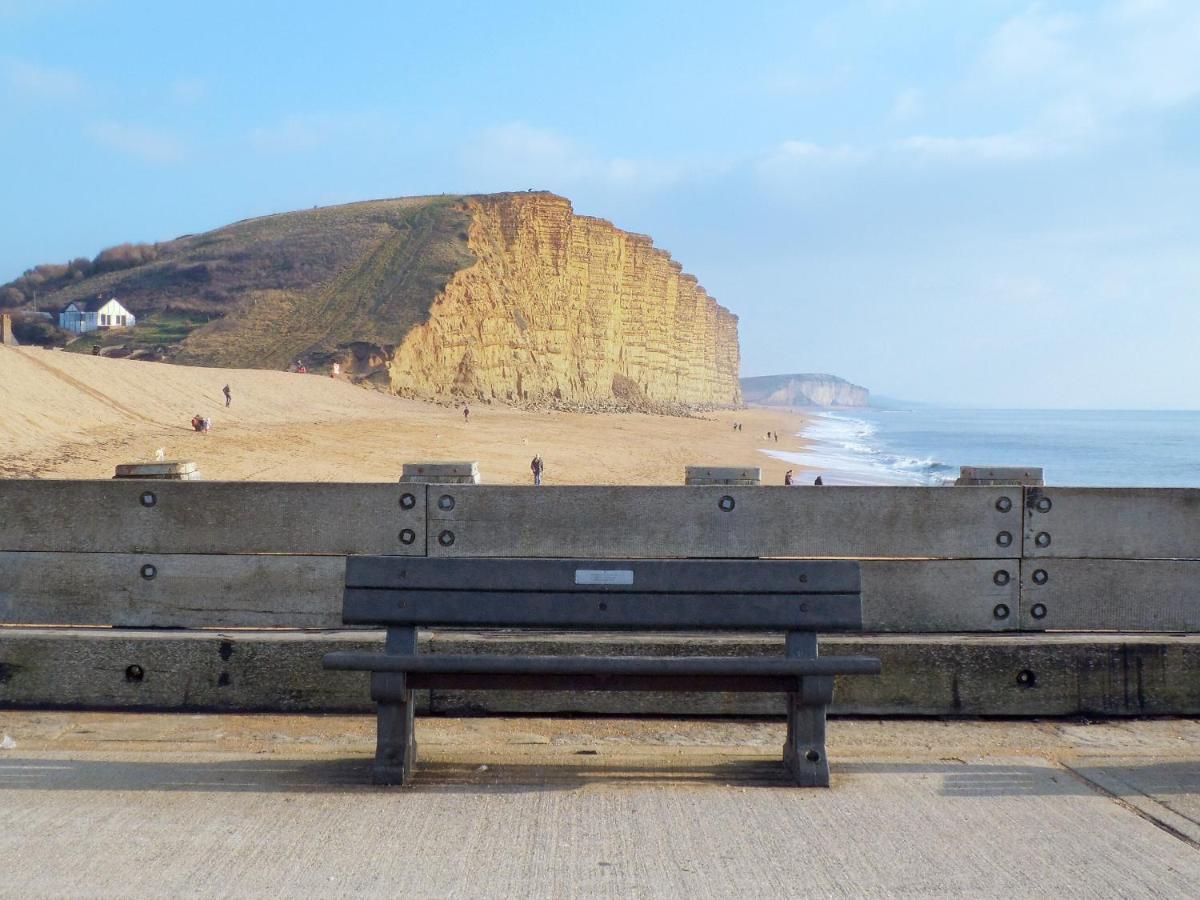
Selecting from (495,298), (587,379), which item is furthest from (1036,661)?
(587,379)

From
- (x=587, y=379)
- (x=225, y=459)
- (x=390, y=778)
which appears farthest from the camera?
(x=587, y=379)

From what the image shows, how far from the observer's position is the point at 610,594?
14.1ft

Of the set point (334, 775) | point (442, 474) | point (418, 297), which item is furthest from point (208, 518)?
point (418, 297)

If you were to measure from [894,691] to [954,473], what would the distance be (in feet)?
183

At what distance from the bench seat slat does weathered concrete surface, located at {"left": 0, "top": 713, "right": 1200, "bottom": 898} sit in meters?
0.46

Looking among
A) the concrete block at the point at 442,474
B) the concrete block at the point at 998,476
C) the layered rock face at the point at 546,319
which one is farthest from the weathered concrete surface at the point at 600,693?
the layered rock face at the point at 546,319

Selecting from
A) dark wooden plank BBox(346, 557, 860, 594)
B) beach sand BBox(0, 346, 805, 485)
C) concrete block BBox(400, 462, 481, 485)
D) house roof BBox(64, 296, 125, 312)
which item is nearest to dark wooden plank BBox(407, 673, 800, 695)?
dark wooden plank BBox(346, 557, 860, 594)

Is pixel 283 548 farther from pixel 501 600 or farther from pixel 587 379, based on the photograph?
pixel 587 379

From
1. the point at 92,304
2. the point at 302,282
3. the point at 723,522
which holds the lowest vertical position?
the point at 723,522

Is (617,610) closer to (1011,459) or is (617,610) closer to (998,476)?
(998,476)

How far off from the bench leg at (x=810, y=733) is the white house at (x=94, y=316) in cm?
7995

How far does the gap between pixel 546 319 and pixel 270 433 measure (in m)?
48.8

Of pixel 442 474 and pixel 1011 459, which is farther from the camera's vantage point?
pixel 1011 459

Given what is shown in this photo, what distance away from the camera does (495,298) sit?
246 ft
